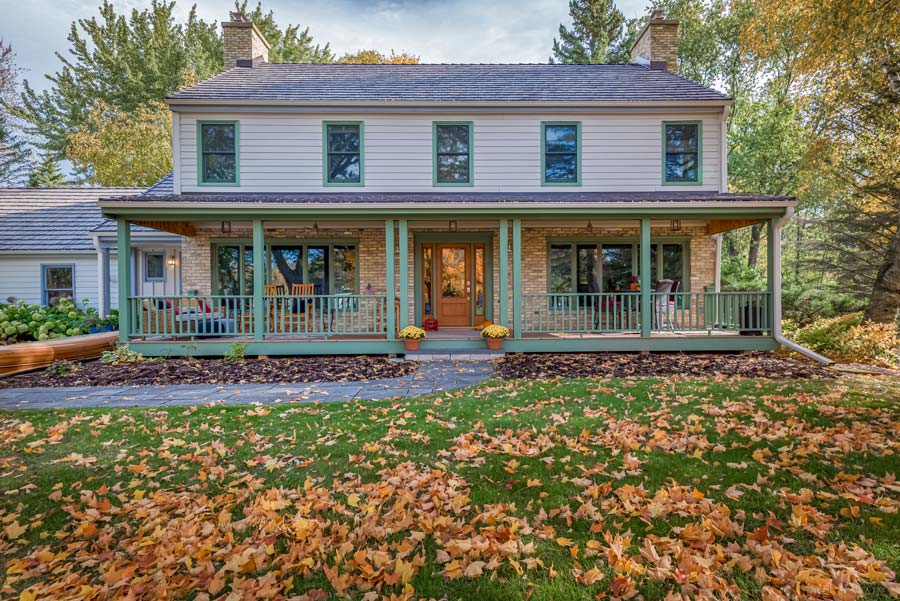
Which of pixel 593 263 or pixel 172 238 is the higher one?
pixel 172 238

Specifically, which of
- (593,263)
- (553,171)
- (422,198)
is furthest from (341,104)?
(593,263)

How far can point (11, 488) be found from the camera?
3.32 meters

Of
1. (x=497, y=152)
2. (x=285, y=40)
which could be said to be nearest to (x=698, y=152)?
(x=497, y=152)

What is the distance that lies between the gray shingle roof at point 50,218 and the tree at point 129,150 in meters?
5.59

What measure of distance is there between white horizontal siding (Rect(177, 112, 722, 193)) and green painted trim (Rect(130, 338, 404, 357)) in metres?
4.03

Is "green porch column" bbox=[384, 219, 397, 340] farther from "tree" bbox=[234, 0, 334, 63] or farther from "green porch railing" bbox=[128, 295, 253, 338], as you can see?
"tree" bbox=[234, 0, 334, 63]

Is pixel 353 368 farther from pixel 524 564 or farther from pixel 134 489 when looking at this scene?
pixel 524 564

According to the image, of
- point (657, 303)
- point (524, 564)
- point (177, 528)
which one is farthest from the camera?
point (657, 303)

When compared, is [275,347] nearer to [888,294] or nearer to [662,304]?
[662,304]

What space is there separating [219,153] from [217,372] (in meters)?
5.94

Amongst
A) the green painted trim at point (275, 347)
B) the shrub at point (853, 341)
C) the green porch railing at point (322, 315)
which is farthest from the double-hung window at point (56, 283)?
the shrub at point (853, 341)

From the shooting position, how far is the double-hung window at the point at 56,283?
13.3 meters

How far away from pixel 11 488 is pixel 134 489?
96 centimetres

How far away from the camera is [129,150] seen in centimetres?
2080
